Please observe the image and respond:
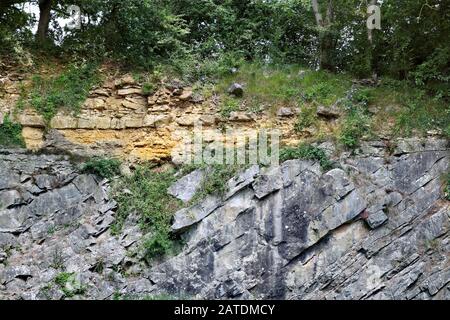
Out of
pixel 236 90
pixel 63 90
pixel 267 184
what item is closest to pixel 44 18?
pixel 63 90

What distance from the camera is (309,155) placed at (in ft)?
30.6

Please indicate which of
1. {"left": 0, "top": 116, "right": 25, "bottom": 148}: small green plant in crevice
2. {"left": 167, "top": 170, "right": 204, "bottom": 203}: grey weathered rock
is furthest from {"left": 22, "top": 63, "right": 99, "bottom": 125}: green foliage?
{"left": 167, "top": 170, "right": 204, "bottom": 203}: grey weathered rock

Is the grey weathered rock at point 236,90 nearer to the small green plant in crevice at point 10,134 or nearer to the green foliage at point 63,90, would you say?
the green foliage at point 63,90

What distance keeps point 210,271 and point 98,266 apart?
183cm

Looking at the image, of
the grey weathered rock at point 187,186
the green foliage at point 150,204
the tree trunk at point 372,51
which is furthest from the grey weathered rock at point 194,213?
the tree trunk at point 372,51

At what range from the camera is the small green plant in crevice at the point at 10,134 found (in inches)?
373

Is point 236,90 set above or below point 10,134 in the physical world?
above

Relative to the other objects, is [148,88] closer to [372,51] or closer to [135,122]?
[135,122]

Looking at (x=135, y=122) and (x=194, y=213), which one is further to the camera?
(x=135, y=122)

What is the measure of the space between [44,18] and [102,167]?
3626mm

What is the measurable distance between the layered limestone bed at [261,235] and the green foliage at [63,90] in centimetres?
109

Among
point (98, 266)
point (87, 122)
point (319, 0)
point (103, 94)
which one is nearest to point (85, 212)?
point (98, 266)

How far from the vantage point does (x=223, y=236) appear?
8867 millimetres

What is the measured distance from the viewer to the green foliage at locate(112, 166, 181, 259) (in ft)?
29.0
